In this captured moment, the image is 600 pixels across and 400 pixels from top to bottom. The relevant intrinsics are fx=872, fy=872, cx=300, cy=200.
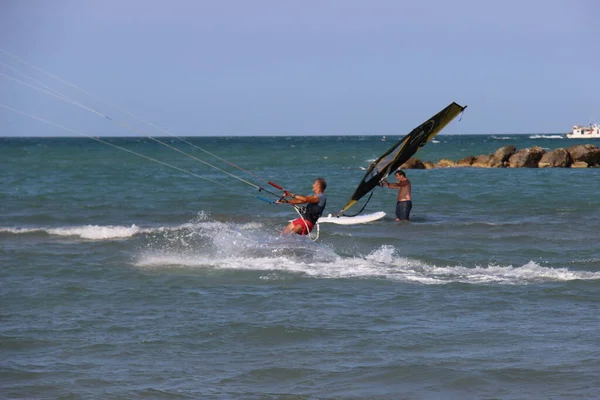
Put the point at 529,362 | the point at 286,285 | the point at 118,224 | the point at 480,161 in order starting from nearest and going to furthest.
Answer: the point at 529,362 → the point at 286,285 → the point at 118,224 → the point at 480,161

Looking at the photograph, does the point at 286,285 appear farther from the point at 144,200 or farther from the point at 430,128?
the point at 144,200

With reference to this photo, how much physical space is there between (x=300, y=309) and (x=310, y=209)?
12.9 feet

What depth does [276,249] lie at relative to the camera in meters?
14.5

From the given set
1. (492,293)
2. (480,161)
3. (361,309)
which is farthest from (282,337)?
(480,161)

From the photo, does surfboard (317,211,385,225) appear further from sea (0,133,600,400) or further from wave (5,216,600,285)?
wave (5,216,600,285)

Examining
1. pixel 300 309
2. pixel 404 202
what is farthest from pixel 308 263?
pixel 404 202

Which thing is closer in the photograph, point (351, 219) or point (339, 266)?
point (339, 266)

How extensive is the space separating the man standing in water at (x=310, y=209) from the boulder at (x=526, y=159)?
1209 inches

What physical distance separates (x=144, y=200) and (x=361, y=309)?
59.2ft

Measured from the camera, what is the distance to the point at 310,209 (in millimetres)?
14273

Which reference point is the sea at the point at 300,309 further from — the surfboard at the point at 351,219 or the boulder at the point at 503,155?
the boulder at the point at 503,155

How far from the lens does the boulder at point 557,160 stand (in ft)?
140

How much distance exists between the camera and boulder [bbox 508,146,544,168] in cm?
4312

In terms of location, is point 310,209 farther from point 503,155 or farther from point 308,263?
point 503,155
